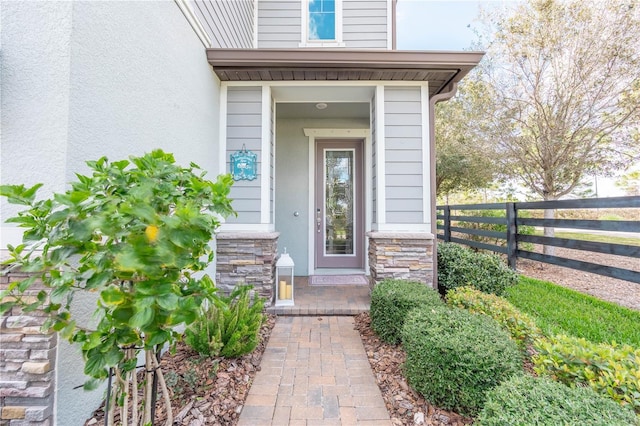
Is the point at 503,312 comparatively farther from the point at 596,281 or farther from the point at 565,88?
the point at 565,88

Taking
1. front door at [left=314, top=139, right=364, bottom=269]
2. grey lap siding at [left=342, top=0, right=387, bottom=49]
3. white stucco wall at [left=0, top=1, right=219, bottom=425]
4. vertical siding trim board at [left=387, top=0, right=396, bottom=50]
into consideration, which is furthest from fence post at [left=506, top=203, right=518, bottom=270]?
white stucco wall at [left=0, top=1, right=219, bottom=425]

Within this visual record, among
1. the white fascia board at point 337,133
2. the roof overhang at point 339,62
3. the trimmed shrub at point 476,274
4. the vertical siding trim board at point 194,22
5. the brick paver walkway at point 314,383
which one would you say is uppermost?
the vertical siding trim board at point 194,22

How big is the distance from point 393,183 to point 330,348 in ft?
6.49

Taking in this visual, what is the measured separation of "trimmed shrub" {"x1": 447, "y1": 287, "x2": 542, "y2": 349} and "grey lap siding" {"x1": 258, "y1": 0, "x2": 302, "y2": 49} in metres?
4.46

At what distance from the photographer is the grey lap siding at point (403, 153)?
331cm

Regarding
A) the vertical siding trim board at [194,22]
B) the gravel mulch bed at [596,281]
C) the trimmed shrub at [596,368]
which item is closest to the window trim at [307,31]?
the vertical siding trim board at [194,22]

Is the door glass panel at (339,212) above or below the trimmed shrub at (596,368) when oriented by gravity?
above

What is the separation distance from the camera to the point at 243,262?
126 inches

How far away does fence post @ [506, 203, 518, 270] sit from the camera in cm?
444

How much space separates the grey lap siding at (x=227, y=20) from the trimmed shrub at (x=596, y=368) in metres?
4.05

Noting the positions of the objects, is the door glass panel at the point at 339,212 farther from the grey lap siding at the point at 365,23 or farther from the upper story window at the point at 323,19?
the upper story window at the point at 323,19

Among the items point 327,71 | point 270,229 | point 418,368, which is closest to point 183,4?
point 327,71

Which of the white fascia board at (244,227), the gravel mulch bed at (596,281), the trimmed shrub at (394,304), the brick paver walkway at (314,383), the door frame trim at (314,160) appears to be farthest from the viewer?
the door frame trim at (314,160)

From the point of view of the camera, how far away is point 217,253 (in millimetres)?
3209
